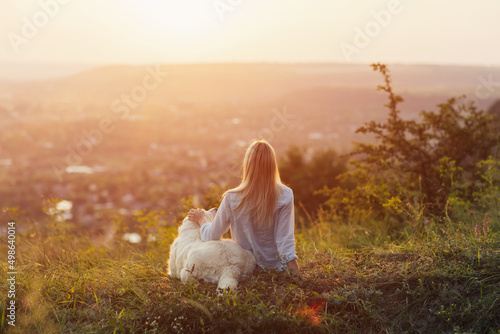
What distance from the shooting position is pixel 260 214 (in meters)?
3.70

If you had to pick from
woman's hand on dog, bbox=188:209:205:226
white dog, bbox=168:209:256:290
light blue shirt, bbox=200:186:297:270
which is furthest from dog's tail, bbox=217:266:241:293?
woman's hand on dog, bbox=188:209:205:226

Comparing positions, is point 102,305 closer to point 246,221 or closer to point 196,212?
point 196,212

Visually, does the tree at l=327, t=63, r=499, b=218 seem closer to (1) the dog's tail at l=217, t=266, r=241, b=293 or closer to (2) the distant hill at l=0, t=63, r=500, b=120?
(1) the dog's tail at l=217, t=266, r=241, b=293

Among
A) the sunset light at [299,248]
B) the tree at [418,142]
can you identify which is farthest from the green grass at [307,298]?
the tree at [418,142]

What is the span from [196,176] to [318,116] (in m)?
21.0

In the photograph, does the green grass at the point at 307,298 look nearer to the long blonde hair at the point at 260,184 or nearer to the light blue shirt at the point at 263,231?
the light blue shirt at the point at 263,231

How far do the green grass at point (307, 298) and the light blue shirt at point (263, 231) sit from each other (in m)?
0.22

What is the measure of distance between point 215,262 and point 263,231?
65 cm

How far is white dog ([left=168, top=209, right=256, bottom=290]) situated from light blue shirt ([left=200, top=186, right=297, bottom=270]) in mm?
154

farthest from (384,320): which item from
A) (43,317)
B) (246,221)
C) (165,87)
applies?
(165,87)

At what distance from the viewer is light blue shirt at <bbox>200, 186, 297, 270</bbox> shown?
146 inches

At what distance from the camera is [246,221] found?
3791 mm

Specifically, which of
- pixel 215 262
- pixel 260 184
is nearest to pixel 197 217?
pixel 215 262

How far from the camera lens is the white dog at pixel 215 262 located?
3.46 metres
